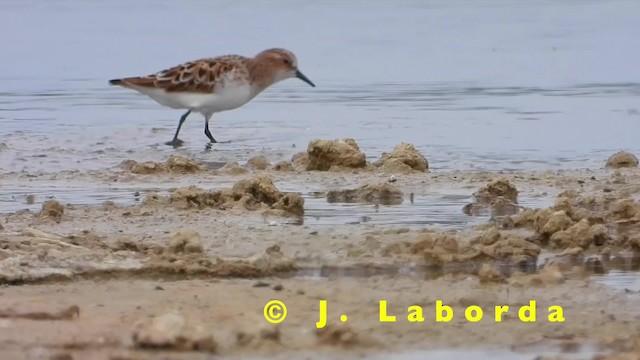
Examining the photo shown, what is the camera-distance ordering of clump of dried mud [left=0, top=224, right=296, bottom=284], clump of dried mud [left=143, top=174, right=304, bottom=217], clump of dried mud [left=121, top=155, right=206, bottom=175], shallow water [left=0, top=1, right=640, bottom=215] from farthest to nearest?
1. shallow water [left=0, top=1, right=640, bottom=215]
2. clump of dried mud [left=121, top=155, right=206, bottom=175]
3. clump of dried mud [left=143, top=174, right=304, bottom=217]
4. clump of dried mud [left=0, top=224, right=296, bottom=284]

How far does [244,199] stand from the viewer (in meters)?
8.04

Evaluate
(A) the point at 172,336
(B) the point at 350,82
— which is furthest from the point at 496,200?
(B) the point at 350,82

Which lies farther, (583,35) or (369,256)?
(583,35)

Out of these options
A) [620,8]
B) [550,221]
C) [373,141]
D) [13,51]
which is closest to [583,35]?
[620,8]

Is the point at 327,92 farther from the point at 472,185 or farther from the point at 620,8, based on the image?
the point at 620,8

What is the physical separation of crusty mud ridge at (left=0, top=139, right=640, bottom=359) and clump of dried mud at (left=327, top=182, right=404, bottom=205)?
11mm

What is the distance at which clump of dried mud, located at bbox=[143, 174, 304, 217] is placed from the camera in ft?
26.2

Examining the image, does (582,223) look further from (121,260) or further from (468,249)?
(121,260)

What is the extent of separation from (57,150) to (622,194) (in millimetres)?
4583

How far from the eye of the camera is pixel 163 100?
12.1 m

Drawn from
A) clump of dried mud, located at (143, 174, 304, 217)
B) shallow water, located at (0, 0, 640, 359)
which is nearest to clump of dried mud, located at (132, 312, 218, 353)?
shallow water, located at (0, 0, 640, 359)

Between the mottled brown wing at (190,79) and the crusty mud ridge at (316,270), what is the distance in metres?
2.59

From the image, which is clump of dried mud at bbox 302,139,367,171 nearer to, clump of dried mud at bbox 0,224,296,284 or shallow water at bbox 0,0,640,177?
shallow water at bbox 0,0,640,177

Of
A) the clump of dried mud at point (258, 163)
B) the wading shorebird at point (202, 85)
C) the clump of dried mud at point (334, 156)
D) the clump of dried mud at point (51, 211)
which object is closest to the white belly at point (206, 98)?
the wading shorebird at point (202, 85)
